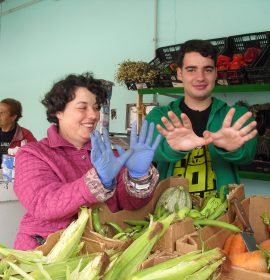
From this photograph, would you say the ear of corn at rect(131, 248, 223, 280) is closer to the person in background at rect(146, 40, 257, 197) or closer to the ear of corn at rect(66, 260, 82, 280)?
the ear of corn at rect(66, 260, 82, 280)

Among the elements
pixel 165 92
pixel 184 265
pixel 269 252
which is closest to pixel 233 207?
pixel 269 252

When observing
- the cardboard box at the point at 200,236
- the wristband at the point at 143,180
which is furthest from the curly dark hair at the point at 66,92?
the cardboard box at the point at 200,236

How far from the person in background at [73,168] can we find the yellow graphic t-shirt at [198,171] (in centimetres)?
51

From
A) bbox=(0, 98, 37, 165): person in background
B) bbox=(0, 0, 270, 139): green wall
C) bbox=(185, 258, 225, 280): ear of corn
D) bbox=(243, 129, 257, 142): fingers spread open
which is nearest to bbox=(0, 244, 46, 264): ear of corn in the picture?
bbox=(185, 258, 225, 280): ear of corn

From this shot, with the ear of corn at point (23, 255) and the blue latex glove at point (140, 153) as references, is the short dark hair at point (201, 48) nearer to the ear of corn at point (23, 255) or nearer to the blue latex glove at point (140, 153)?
the blue latex glove at point (140, 153)

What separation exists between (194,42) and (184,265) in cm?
159

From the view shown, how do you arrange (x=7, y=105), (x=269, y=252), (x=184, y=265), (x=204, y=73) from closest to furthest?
(x=184, y=265), (x=269, y=252), (x=204, y=73), (x=7, y=105)

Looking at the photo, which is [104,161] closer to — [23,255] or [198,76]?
[23,255]

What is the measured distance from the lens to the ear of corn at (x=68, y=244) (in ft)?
3.50

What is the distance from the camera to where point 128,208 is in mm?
1651

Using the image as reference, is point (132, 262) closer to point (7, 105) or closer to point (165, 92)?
point (165, 92)

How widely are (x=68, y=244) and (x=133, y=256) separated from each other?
220 mm

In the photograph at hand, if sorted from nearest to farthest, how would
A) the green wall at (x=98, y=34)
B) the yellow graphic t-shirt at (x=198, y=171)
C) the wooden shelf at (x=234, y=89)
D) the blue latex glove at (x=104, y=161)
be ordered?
1. the blue latex glove at (x=104, y=161)
2. the yellow graphic t-shirt at (x=198, y=171)
3. the wooden shelf at (x=234, y=89)
4. the green wall at (x=98, y=34)

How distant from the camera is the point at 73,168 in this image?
1660mm
